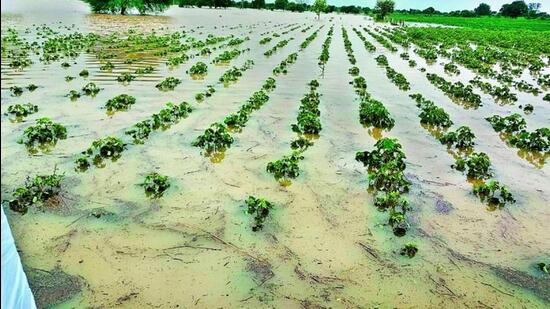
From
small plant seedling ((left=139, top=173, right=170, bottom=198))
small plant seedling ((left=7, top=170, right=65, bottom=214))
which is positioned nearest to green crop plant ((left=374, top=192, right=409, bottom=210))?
small plant seedling ((left=139, top=173, right=170, bottom=198))

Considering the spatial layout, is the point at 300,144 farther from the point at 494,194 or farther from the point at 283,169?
the point at 494,194

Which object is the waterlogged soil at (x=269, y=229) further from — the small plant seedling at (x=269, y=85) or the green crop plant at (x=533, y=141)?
the small plant seedling at (x=269, y=85)

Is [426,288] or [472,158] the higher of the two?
[472,158]

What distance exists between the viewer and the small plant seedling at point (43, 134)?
35.5 feet

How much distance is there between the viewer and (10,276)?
8.36 feet

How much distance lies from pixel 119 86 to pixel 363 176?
11.6m

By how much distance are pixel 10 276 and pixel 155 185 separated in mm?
6199

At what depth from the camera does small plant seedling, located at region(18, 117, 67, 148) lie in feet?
35.5

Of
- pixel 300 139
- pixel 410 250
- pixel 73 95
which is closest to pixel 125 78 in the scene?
pixel 73 95

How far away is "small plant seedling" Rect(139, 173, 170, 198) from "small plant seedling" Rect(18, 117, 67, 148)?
375 centimetres

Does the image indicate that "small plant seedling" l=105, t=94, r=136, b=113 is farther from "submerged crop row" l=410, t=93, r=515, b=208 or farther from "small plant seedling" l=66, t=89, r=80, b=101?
"submerged crop row" l=410, t=93, r=515, b=208

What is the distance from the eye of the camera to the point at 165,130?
12.2m

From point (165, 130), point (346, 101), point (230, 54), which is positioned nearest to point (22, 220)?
point (165, 130)

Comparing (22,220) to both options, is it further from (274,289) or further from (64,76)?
(64,76)
